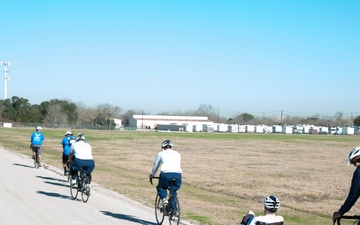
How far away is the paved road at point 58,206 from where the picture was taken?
11625 millimetres

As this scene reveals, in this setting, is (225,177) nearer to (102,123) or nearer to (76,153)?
(76,153)

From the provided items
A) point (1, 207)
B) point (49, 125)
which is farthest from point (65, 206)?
point (49, 125)

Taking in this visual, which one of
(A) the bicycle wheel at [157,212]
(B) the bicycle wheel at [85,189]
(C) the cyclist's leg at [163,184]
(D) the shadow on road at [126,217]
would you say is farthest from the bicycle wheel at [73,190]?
(C) the cyclist's leg at [163,184]

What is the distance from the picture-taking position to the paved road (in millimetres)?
11625

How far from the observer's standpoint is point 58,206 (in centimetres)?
1354

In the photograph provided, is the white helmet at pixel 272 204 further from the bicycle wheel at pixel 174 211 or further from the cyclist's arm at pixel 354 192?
the bicycle wheel at pixel 174 211

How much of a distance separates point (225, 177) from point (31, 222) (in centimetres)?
1732

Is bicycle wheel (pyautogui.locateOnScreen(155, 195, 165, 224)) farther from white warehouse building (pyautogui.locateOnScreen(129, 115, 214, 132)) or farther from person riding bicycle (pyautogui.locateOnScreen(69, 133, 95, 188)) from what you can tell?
white warehouse building (pyautogui.locateOnScreen(129, 115, 214, 132))

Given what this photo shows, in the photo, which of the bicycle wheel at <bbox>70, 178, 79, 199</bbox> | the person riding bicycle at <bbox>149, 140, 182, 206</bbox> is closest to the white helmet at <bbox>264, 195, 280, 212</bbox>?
the person riding bicycle at <bbox>149, 140, 182, 206</bbox>

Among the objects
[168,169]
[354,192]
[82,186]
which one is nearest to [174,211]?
[168,169]

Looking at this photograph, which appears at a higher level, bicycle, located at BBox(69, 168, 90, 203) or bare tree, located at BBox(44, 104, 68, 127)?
bare tree, located at BBox(44, 104, 68, 127)

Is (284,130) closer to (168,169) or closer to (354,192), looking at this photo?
(168,169)

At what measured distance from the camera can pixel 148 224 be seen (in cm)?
1163

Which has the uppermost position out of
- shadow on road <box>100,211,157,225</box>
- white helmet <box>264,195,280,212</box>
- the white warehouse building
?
the white warehouse building
